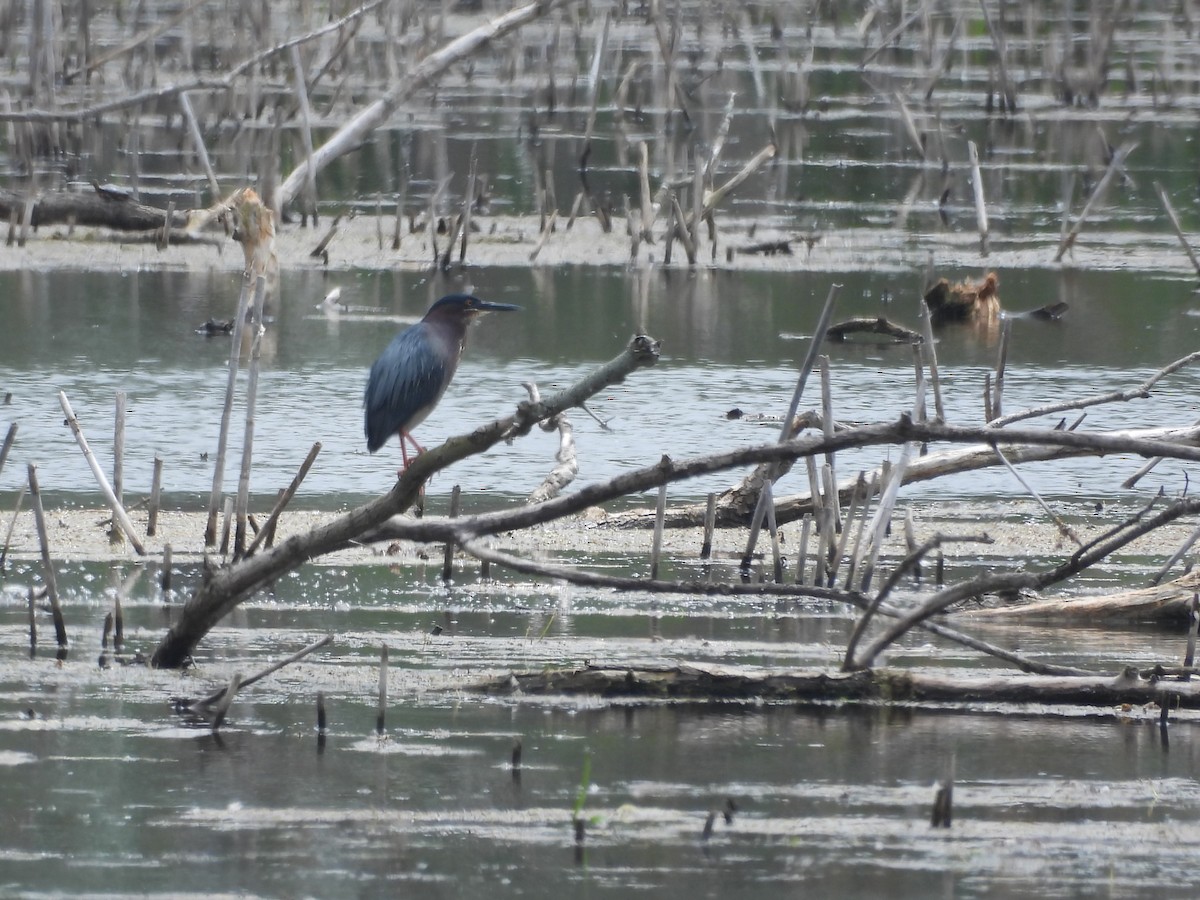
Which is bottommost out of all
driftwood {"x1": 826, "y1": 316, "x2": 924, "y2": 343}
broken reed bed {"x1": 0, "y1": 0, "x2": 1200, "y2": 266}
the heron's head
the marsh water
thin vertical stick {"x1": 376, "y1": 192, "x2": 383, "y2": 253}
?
the marsh water

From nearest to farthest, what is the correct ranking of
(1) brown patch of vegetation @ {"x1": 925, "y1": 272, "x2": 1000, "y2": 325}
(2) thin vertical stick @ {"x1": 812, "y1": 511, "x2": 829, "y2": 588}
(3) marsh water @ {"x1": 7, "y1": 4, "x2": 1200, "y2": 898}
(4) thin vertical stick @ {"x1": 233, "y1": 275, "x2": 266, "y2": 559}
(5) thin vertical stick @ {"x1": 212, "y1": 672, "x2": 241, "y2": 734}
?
1. (3) marsh water @ {"x1": 7, "y1": 4, "x2": 1200, "y2": 898}
2. (5) thin vertical stick @ {"x1": 212, "y1": 672, "x2": 241, "y2": 734}
3. (2) thin vertical stick @ {"x1": 812, "y1": 511, "x2": 829, "y2": 588}
4. (4) thin vertical stick @ {"x1": 233, "y1": 275, "x2": 266, "y2": 559}
5. (1) brown patch of vegetation @ {"x1": 925, "y1": 272, "x2": 1000, "y2": 325}

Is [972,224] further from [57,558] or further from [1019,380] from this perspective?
[57,558]

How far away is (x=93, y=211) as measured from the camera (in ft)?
40.3

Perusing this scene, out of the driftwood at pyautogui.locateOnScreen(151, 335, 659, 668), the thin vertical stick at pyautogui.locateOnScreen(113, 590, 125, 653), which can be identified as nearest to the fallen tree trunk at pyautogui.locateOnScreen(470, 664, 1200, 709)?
the driftwood at pyautogui.locateOnScreen(151, 335, 659, 668)

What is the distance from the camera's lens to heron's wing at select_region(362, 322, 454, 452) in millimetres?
6512

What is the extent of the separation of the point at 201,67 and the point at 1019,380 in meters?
12.1

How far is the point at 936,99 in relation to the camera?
1945 centimetres

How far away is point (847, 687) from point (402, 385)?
2578 millimetres

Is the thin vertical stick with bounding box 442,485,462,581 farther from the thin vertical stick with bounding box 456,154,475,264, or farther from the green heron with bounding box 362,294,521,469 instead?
the thin vertical stick with bounding box 456,154,475,264

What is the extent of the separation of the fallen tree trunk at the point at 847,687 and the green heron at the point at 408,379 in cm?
232

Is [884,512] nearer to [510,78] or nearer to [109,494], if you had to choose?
[109,494]

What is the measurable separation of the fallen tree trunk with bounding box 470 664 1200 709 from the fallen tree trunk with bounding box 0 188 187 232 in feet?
28.0

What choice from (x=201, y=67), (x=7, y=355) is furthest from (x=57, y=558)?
(x=201, y=67)

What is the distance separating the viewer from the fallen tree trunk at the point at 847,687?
4246mm
